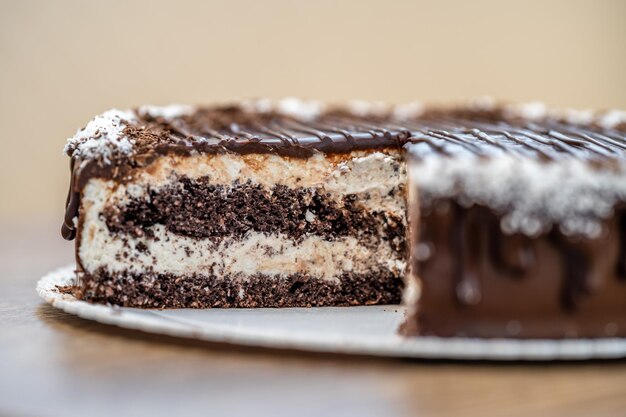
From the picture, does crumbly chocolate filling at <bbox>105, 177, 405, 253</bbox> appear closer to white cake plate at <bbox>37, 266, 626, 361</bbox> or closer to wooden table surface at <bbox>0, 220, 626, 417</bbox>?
white cake plate at <bbox>37, 266, 626, 361</bbox>

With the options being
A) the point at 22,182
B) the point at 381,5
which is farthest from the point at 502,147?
the point at 22,182

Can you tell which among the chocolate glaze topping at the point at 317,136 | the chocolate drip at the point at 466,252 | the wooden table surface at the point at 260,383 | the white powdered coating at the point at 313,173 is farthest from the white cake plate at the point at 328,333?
the chocolate glaze topping at the point at 317,136

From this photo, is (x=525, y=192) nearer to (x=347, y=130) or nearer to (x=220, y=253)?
(x=347, y=130)

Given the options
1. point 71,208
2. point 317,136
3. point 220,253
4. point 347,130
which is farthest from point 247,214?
point 71,208

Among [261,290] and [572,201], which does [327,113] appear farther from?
[572,201]

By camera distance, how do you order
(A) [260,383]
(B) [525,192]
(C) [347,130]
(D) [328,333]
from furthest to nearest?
1. (C) [347,130]
2. (D) [328,333]
3. (B) [525,192]
4. (A) [260,383]

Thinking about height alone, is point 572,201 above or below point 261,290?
above
